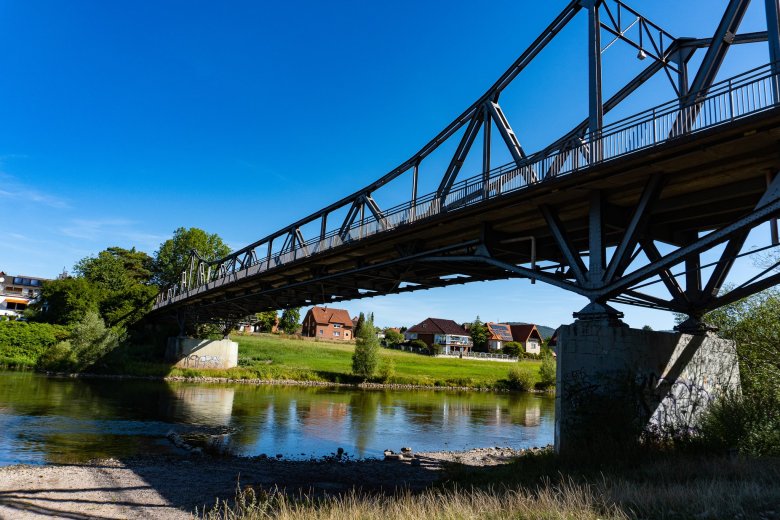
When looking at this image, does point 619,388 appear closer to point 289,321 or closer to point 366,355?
point 366,355

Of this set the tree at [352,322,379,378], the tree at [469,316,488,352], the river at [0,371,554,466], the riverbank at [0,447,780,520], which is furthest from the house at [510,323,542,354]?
the riverbank at [0,447,780,520]

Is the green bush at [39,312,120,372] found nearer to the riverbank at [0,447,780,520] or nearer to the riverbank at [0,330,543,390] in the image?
the riverbank at [0,330,543,390]

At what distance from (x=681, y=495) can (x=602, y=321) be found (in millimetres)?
6343

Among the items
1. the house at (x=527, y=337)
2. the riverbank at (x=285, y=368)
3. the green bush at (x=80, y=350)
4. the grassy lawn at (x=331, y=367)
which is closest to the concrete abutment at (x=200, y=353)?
the riverbank at (x=285, y=368)

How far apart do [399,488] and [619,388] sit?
6123mm

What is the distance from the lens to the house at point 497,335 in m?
107

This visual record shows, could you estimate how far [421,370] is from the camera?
65.2 meters

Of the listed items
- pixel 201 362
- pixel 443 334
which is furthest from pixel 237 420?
pixel 443 334

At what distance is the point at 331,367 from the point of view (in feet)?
201

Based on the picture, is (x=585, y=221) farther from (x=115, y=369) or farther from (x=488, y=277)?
(x=115, y=369)

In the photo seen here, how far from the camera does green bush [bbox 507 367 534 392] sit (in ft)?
200

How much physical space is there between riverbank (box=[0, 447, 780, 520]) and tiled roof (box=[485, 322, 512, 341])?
89.6m

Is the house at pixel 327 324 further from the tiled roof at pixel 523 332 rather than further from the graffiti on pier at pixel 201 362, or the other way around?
the graffiti on pier at pixel 201 362

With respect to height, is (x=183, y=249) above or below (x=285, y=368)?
above
